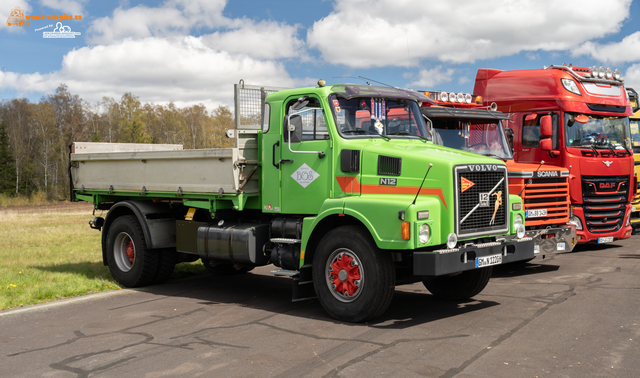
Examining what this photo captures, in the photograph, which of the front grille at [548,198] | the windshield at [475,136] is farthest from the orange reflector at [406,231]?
the front grille at [548,198]

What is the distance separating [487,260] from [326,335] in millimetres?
2131

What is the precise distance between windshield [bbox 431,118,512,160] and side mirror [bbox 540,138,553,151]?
126cm

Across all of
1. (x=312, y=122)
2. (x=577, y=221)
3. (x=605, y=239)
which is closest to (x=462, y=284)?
(x=312, y=122)

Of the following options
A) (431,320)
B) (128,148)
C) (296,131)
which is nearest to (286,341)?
(431,320)

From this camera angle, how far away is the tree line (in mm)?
→ 65312

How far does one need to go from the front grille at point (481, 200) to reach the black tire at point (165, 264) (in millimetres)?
5431

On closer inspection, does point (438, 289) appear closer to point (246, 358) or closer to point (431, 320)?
point (431, 320)

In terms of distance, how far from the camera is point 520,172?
387 inches

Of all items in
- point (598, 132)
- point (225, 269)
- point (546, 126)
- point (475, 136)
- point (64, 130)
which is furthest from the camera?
point (64, 130)

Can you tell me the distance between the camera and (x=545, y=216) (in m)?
10.1

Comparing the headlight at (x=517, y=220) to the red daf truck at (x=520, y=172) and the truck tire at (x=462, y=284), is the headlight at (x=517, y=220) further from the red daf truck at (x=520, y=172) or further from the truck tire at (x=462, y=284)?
the red daf truck at (x=520, y=172)

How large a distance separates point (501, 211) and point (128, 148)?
302 inches

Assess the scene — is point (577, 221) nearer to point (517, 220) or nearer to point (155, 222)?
point (517, 220)

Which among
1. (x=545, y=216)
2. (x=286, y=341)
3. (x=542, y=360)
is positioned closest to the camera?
(x=542, y=360)
